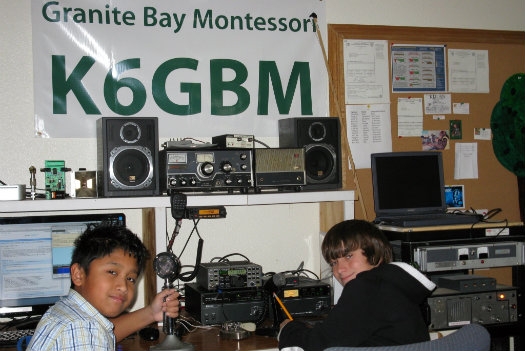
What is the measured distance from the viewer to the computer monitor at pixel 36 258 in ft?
8.84

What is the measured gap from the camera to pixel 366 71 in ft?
11.6

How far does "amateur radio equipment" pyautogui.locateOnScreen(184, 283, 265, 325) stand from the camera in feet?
8.74

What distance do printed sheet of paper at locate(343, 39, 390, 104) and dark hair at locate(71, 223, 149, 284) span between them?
180cm

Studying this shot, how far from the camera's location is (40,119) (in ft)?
9.96

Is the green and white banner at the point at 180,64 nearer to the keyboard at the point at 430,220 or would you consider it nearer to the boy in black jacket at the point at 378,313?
the keyboard at the point at 430,220

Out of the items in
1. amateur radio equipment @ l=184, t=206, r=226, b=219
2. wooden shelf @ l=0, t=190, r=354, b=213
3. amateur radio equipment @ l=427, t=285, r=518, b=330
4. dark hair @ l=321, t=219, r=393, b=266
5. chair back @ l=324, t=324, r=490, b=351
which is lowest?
amateur radio equipment @ l=427, t=285, r=518, b=330

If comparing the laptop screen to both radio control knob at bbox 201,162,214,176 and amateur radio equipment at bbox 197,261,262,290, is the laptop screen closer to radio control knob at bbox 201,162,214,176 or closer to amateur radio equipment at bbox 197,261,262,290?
amateur radio equipment at bbox 197,261,262,290

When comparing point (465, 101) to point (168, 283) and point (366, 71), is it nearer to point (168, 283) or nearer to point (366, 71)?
point (366, 71)

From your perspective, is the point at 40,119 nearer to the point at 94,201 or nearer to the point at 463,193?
the point at 94,201

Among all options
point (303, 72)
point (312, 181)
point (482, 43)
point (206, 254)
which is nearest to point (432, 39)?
point (482, 43)

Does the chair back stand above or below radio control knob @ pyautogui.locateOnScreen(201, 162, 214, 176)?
below

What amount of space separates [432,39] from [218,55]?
129 cm

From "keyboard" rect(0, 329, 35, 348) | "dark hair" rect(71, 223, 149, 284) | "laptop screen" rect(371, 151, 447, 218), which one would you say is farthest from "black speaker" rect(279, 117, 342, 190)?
"keyboard" rect(0, 329, 35, 348)

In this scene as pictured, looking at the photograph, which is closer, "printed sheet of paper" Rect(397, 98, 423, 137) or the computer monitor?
the computer monitor
